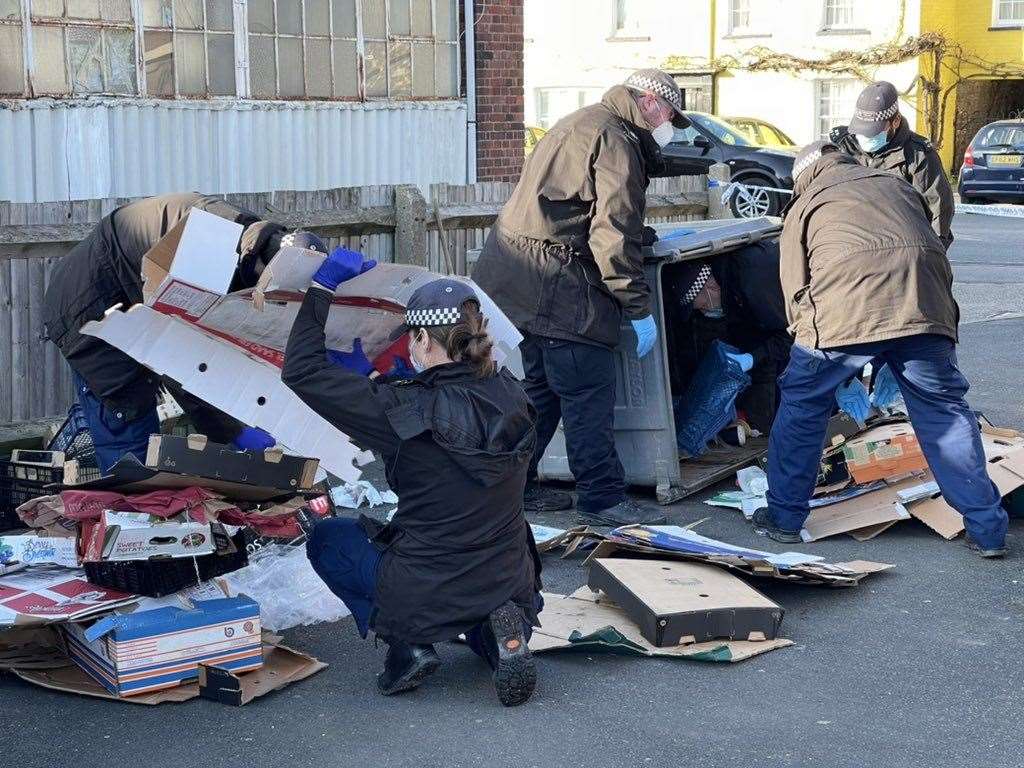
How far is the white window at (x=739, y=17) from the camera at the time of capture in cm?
3159

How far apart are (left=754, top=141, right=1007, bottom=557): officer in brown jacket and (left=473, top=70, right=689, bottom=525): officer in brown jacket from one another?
71cm

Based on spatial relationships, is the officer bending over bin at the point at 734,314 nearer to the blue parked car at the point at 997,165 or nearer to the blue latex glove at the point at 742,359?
the blue latex glove at the point at 742,359

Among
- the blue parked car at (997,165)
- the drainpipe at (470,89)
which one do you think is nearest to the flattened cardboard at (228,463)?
the drainpipe at (470,89)

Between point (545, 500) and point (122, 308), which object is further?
point (545, 500)

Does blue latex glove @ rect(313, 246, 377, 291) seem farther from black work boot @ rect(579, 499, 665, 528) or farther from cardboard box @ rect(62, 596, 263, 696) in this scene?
black work boot @ rect(579, 499, 665, 528)

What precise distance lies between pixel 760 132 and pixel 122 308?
20307 millimetres

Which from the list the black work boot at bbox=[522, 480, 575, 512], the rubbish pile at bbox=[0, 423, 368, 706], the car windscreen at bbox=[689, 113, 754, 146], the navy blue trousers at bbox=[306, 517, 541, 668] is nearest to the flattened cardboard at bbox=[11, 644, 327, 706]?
the rubbish pile at bbox=[0, 423, 368, 706]

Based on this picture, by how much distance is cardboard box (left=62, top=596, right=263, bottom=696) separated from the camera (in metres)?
4.28

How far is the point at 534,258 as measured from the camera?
20.3 feet

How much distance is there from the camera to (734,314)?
7684 mm

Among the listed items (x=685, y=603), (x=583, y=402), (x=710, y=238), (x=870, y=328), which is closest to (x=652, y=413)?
(x=583, y=402)

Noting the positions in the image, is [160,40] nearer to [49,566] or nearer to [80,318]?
[80,318]

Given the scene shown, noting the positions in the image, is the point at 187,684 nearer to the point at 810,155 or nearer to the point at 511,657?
the point at 511,657

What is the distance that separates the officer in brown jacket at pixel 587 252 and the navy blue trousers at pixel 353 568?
1.84 meters
